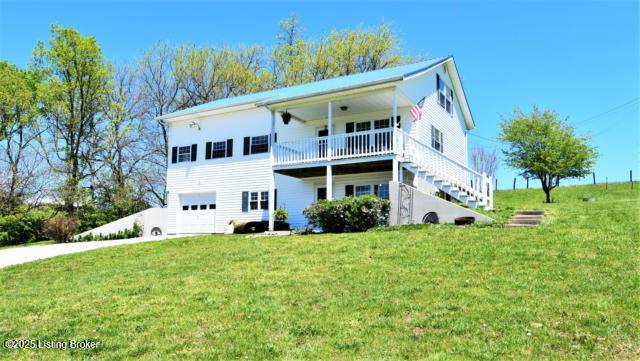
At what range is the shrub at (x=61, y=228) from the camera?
23.7m

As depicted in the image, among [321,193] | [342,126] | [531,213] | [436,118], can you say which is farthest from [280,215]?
[531,213]

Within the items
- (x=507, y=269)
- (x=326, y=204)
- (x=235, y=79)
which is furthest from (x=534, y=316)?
(x=235, y=79)

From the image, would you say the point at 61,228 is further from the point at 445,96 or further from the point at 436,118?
the point at 445,96

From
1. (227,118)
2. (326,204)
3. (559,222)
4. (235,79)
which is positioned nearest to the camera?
(559,222)

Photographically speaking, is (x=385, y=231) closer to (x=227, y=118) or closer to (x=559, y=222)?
(x=559, y=222)

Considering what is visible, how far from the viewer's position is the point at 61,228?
23625 millimetres

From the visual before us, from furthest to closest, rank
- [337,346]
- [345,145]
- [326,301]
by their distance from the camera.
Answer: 1. [345,145]
2. [326,301]
3. [337,346]

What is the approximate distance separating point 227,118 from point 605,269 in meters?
18.8

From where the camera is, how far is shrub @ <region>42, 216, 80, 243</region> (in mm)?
23656

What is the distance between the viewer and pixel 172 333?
6.58m

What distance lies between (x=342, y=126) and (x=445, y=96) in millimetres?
5748

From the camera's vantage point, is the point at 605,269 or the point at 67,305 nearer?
the point at 605,269

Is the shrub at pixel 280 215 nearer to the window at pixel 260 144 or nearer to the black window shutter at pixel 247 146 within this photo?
the window at pixel 260 144

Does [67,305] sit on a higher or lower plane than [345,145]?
lower
